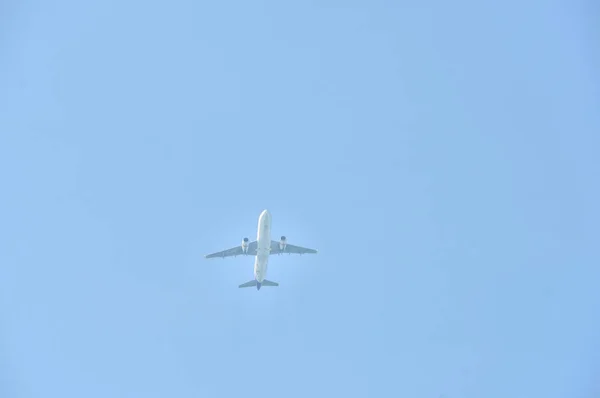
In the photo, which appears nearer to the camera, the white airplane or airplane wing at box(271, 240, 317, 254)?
the white airplane

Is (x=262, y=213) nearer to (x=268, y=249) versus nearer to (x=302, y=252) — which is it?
(x=268, y=249)

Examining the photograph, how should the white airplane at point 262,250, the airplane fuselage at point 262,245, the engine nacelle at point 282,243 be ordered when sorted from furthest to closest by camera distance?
the engine nacelle at point 282,243
the white airplane at point 262,250
the airplane fuselage at point 262,245

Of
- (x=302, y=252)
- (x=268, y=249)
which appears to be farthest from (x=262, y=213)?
(x=302, y=252)

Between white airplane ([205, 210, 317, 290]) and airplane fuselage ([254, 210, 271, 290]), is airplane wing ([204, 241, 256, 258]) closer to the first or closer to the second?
white airplane ([205, 210, 317, 290])

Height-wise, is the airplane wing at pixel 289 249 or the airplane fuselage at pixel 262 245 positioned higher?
the airplane wing at pixel 289 249

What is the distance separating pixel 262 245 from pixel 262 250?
1.15 metres

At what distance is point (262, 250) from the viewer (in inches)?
4149

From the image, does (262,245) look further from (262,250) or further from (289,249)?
(289,249)

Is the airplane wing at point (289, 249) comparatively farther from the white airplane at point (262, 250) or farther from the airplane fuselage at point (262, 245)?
the airplane fuselage at point (262, 245)

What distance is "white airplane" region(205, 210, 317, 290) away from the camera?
10206cm

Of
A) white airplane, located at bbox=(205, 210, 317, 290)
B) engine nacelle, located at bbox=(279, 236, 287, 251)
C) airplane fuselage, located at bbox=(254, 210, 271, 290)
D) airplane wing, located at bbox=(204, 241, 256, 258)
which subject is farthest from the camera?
airplane wing, located at bbox=(204, 241, 256, 258)

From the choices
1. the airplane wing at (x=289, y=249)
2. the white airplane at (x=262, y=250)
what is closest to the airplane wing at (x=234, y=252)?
the white airplane at (x=262, y=250)

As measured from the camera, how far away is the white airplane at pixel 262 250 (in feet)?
335

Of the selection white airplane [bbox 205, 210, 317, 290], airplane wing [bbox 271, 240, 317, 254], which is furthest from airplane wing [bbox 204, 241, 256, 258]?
airplane wing [bbox 271, 240, 317, 254]
